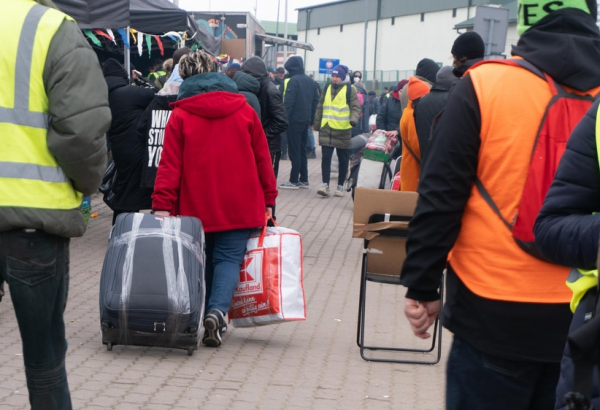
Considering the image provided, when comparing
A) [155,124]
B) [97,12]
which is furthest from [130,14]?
[155,124]

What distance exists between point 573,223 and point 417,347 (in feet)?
13.7

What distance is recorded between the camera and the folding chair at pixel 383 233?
5.04 m

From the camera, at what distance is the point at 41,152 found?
10.4ft

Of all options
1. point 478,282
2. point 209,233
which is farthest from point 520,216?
point 209,233

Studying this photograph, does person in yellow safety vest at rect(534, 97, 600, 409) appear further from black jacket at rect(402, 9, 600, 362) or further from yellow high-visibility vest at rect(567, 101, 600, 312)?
black jacket at rect(402, 9, 600, 362)

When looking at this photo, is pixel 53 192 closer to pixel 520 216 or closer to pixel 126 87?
pixel 520 216

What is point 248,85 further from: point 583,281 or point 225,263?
point 583,281

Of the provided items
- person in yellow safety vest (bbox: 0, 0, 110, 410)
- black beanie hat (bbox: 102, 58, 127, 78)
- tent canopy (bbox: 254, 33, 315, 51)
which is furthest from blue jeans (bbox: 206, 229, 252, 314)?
tent canopy (bbox: 254, 33, 315, 51)

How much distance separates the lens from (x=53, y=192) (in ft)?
10.4

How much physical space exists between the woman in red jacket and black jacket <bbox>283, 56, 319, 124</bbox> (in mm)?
8628

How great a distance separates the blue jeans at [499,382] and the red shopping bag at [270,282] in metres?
3.04

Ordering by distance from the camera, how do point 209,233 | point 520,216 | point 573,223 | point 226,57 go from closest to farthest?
point 573,223
point 520,216
point 209,233
point 226,57

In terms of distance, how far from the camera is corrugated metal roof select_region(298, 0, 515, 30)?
57969 millimetres

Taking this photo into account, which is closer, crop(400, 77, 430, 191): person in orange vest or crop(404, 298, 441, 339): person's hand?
crop(404, 298, 441, 339): person's hand
